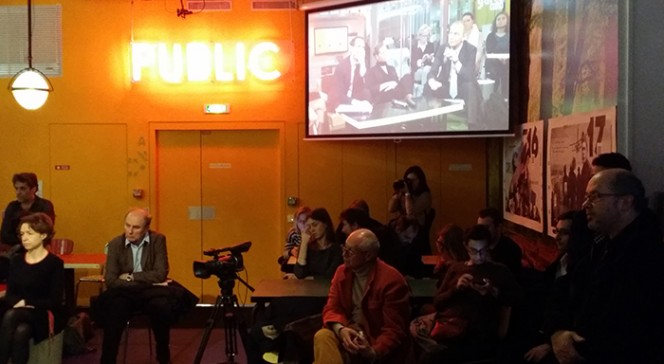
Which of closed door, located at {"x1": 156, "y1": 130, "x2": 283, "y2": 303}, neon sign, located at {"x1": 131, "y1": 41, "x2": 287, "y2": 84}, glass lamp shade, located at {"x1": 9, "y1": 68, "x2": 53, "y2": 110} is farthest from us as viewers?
closed door, located at {"x1": 156, "y1": 130, "x2": 283, "y2": 303}

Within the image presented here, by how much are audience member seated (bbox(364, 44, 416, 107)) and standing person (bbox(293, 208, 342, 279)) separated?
2275 millimetres

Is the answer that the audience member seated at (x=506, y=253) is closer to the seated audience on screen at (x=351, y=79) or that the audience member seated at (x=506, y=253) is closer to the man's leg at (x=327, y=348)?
the man's leg at (x=327, y=348)

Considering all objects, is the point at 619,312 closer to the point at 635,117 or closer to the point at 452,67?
the point at 635,117

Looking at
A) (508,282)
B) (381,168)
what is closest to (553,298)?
(508,282)

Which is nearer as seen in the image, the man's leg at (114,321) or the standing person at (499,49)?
the man's leg at (114,321)

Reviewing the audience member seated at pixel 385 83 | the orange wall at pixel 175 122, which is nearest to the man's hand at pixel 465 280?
the audience member seated at pixel 385 83

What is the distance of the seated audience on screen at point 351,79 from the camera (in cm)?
834

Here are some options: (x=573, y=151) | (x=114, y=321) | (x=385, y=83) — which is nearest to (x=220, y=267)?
(x=114, y=321)

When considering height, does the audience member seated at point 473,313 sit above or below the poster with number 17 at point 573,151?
below

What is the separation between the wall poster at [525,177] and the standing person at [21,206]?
4.74 m

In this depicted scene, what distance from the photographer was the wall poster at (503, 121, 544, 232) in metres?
6.57

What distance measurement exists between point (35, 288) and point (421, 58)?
4491 millimetres

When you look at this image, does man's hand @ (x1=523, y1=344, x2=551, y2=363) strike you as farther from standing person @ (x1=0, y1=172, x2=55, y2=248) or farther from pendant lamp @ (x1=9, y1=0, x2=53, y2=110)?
pendant lamp @ (x1=9, y1=0, x2=53, y2=110)

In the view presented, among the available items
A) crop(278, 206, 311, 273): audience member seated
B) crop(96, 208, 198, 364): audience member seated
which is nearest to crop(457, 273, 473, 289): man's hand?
crop(96, 208, 198, 364): audience member seated
